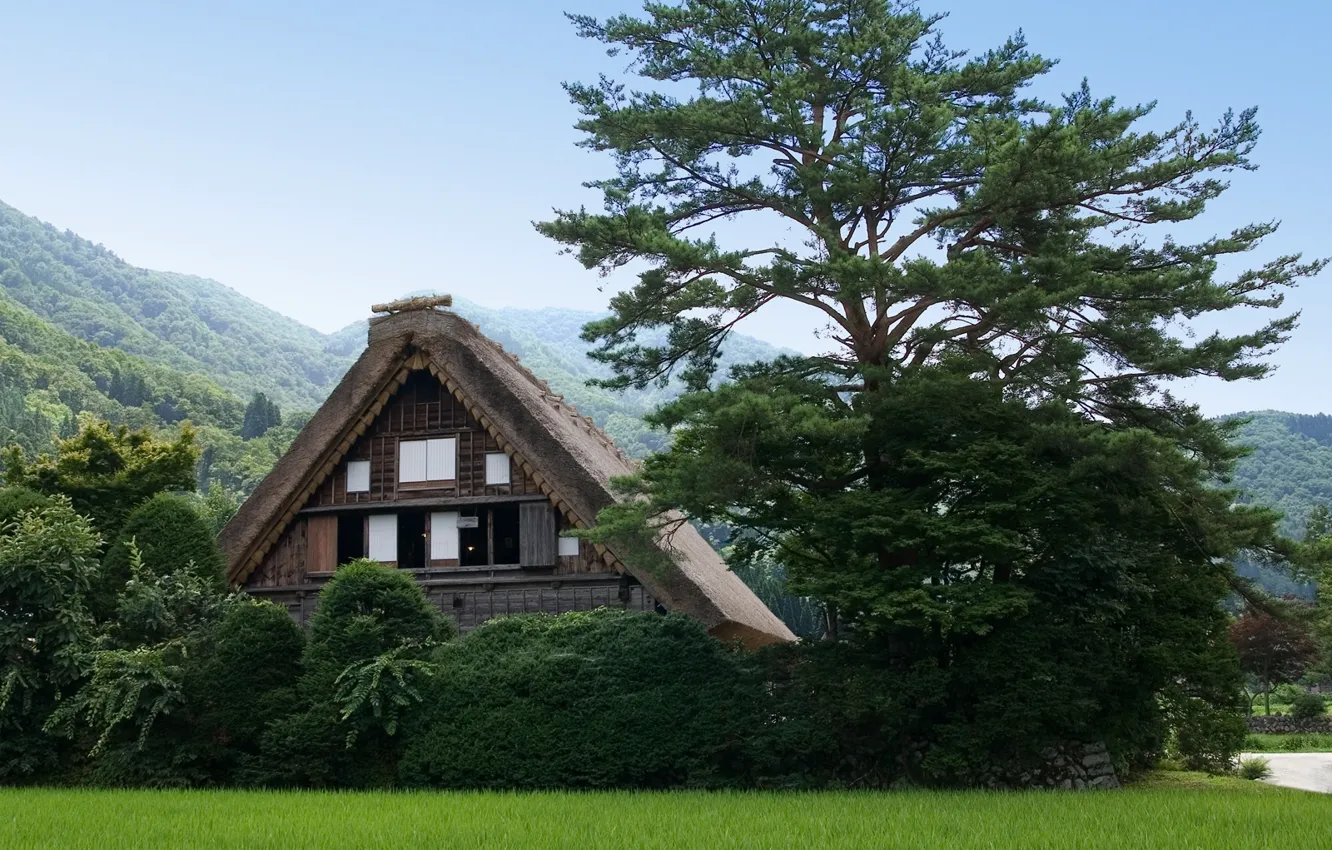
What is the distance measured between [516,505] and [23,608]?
27.7 ft

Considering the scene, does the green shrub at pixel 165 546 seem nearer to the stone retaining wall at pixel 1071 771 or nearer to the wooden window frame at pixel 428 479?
the wooden window frame at pixel 428 479

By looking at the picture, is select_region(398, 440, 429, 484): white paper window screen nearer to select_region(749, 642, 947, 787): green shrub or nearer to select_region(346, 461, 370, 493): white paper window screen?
select_region(346, 461, 370, 493): white paper window screen

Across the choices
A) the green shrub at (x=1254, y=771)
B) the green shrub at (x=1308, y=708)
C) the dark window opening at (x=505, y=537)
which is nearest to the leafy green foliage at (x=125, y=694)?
the dark window opening at (x=505, y=537)

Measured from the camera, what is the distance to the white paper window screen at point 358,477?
22.8m

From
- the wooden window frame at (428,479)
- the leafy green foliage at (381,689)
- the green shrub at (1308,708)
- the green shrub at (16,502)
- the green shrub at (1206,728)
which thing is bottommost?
the green shrub at (1308,708)

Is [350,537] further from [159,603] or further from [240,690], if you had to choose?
[240,690]

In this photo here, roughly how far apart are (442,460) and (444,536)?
133cm

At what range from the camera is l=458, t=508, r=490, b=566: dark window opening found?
73.4 ft

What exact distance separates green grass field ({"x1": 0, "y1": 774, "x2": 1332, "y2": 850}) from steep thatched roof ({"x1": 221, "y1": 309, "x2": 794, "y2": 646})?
25.5 ft

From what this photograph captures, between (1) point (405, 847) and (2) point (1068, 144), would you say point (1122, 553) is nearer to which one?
(2) point (1068, 144)

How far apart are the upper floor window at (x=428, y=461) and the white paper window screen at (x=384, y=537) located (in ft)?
2.41

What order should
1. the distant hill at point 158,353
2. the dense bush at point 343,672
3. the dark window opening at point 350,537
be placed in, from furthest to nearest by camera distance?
the distant hill at point 158,353 < the dark window opening at point 350,537 < the dense bush at point 343,672

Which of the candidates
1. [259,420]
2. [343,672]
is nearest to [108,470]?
[343,672]

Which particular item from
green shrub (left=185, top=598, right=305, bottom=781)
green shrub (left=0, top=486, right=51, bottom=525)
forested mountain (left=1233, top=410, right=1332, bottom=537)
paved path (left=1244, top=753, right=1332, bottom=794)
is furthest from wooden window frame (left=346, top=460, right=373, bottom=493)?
forested mountain (left=1233, top=410, right=1332, bottom=537)
